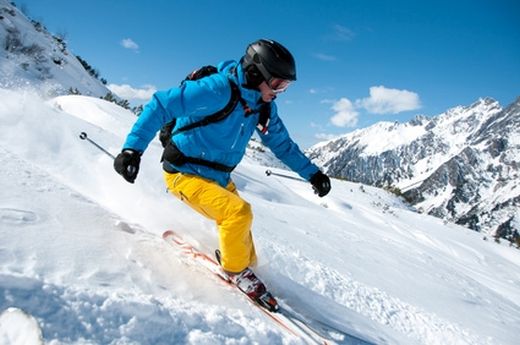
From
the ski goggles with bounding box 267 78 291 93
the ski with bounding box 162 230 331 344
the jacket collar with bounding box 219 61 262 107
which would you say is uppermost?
the ski goggles with bounding box 267 78 291 93

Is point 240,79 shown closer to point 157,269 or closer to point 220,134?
point 220,134

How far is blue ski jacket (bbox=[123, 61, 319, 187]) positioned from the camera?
12.2 ft

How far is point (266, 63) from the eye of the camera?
3.91 metres

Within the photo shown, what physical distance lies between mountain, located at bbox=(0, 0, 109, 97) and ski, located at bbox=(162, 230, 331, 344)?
647 inches

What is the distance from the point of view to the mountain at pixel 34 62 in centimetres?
1970

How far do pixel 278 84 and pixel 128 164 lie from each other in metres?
1.66

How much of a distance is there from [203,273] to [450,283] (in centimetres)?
601

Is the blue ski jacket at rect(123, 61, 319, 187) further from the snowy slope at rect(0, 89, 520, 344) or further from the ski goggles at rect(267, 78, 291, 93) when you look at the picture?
the snowy slope at rect(0, 89, 520, 344)

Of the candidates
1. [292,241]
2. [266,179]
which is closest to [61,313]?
[292,241]

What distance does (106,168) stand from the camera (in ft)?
19.5

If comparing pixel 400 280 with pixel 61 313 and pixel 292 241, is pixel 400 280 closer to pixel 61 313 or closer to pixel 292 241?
pixel 292 241

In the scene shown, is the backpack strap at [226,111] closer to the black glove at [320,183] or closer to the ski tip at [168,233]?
the ski tip at [168,233]

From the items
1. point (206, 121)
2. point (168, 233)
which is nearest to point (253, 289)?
point (168, 233)

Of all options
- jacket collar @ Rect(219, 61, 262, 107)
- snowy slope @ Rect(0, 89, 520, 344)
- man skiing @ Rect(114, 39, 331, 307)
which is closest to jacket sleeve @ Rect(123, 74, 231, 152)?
man skiing @ Rect(114, 39, 331, 307)
